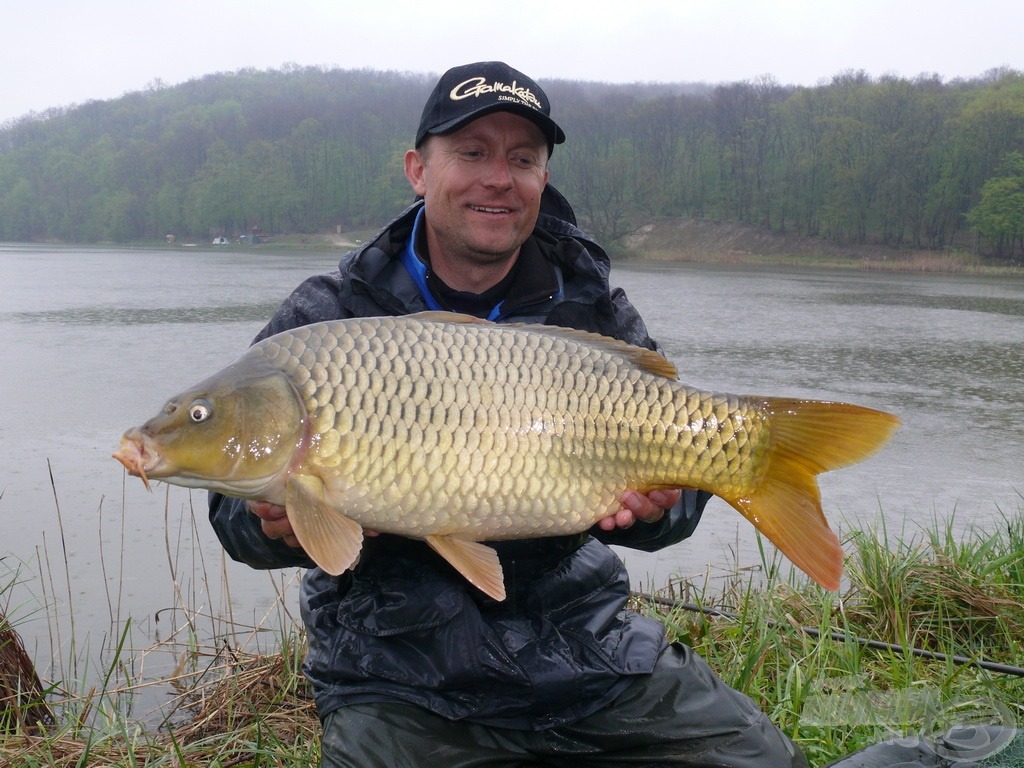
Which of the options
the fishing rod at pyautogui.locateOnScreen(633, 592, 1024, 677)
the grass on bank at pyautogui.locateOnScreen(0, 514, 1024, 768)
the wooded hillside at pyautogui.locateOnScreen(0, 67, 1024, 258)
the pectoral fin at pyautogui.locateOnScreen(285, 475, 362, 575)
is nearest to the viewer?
the pectoral fin at pyautogui.locateOnScreen(285, 475, 362, 575)

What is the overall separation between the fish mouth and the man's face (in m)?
0.87

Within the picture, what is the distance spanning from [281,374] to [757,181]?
5104 centimetres

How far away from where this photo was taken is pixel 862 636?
9.37 feet

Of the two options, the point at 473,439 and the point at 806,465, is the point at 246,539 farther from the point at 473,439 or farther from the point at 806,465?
the point at 806,465

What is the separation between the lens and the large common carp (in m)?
1.62

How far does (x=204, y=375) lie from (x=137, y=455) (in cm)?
696

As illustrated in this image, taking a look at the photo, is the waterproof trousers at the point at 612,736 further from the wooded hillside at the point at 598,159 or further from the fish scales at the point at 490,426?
the wooded hillside at the point at 598,159

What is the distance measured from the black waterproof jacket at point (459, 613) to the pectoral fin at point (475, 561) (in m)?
0.18

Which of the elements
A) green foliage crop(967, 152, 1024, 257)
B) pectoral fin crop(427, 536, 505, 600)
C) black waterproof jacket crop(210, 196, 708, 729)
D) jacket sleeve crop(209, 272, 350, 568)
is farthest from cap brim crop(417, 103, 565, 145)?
green foliage crop(967, 152, 1024, 257)

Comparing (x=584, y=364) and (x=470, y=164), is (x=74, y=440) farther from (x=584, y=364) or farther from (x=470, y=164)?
(x=584, y=364)

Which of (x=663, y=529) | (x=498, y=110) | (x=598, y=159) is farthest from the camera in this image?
(x=598, y=159)

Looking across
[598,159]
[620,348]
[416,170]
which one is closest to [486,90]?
[416,170]

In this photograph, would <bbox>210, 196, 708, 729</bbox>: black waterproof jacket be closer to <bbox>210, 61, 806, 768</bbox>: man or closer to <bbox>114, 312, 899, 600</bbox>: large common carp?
<bbox>210, 61, 806, 768</bbox>: man

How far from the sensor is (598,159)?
169 ft
